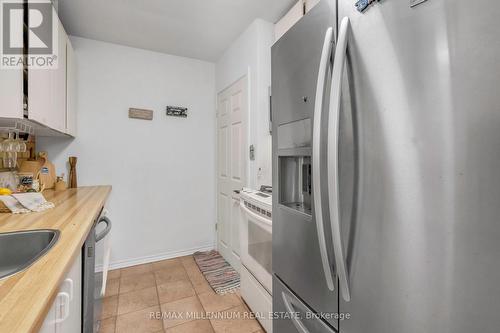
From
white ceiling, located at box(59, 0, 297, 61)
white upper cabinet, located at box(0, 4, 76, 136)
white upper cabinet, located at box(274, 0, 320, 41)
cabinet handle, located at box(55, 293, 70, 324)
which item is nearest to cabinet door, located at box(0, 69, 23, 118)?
white upper cabinet, located at box(0, 4, 76, 136)

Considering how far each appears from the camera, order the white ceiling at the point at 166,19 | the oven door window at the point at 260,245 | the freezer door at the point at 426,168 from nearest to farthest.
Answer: the freezer door at the point at 426,168 < the oven door window at the point at 260,245 < the white ceiling at the point at 166,19

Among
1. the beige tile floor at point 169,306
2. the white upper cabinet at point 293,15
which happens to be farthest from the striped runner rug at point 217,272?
the white upper cabinet at point 293,15

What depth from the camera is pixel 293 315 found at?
1.02 m

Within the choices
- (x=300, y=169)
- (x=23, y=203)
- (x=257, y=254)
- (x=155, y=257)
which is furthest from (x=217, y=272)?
(x=300, y=169)

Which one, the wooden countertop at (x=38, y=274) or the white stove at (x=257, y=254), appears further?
the white stove at (x=257, y=254)

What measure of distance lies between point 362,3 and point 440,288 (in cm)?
77

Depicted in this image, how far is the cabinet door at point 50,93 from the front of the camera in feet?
4.26

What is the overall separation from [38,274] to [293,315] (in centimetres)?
93

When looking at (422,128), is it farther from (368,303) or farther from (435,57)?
(368,303)

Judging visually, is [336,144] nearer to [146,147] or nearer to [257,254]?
[257,254]

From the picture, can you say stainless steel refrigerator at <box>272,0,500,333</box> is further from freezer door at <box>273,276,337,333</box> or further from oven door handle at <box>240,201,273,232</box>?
oven door handle at <box>240,201,273,232</box>

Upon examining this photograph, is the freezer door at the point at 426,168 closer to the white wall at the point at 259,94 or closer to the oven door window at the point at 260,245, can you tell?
the oven door window at the point at 260,245

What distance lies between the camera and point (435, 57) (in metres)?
0.51

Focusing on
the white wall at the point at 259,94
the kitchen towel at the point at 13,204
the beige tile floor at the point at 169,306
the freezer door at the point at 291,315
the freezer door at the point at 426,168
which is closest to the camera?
the freezer door at the point at 426,168
